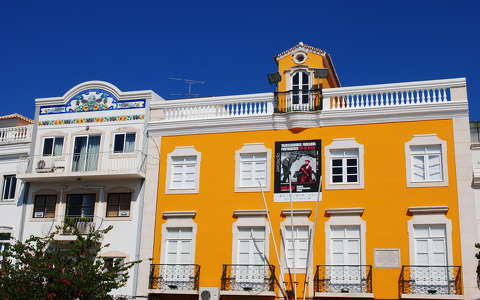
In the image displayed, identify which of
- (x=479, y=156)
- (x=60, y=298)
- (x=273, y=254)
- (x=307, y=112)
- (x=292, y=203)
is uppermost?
(x=307, y=112)

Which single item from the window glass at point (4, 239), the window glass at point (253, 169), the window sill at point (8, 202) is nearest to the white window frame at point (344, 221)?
the window glass at point (253, 169)

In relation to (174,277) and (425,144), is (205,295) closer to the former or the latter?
(174,277)

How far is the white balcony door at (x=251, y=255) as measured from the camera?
2570cm

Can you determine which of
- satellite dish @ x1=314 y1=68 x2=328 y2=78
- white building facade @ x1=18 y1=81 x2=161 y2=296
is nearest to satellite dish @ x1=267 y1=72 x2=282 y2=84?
satellite dish @ x1=314 y1=68 x2=328 y2=78

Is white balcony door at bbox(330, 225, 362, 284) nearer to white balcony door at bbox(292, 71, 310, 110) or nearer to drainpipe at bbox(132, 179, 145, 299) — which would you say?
white balcony door at bbox(292, 71, 310, 110)

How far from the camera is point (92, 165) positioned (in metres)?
29.4

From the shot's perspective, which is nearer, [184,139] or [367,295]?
[367,295]

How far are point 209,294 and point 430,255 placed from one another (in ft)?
27.0

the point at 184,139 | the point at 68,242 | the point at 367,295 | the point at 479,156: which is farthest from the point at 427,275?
Answer: the point at 68,242

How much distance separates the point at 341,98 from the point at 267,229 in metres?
6.10

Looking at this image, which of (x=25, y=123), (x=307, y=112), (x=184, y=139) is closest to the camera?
(x=307, y=112)

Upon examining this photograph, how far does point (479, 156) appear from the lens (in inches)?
989

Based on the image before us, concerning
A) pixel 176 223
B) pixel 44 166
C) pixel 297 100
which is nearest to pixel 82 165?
pixel 44 166

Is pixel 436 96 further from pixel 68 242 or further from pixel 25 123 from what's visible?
pixel 25 123
